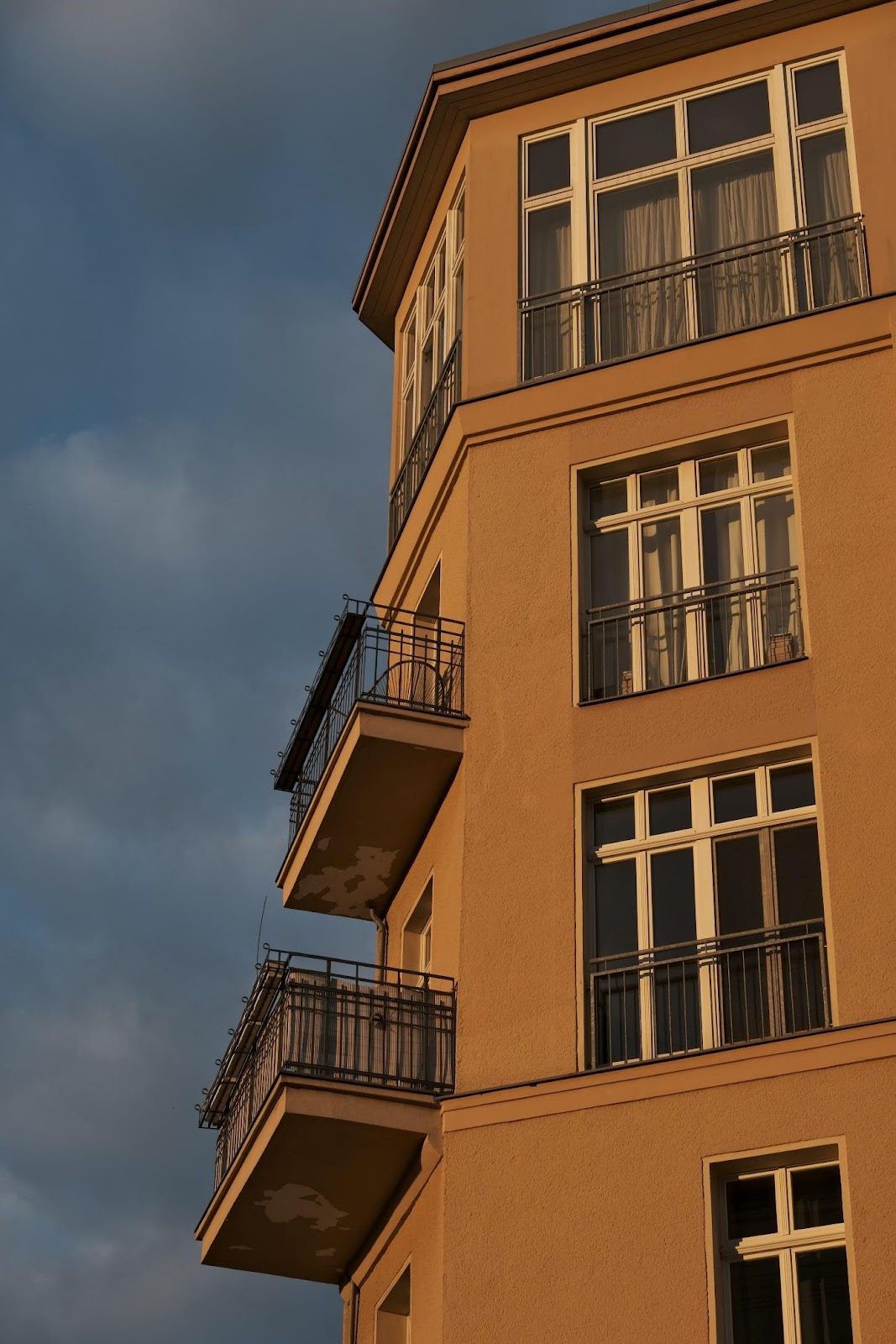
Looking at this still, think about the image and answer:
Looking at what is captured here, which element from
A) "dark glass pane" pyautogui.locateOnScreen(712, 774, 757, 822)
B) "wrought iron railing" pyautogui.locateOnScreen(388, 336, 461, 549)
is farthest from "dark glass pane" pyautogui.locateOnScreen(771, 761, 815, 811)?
"wrought iron railing" pyautogui.locateOnScreen(388, 336, 461, 549)

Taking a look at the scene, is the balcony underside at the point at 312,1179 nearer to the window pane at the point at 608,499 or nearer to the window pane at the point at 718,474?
the window pane at the point at 608,499

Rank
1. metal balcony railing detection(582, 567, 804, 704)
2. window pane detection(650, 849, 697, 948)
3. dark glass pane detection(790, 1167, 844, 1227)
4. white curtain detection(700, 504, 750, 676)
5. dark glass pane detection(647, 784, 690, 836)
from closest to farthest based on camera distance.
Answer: dark glass pane detection(790, 1167, 844, 1227), window pane detection(650, 849, 697, 948), dark glass pane detection(647, 784, 690, 836), metal balcony railing detection(582, 567, 804, 704), white curtain detection(700, 504, 750, 676)

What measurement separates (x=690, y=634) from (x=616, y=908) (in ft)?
9.53

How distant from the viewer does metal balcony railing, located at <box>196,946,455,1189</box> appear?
1875cm

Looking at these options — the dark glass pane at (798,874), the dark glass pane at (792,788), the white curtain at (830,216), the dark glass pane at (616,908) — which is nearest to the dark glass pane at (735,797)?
the dark glass pane at (792,788)

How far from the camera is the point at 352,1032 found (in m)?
19.2

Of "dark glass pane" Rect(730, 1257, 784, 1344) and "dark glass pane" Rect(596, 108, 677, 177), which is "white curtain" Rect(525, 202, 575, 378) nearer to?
"dark glass pane" Rect(596, 108, 677, 177)

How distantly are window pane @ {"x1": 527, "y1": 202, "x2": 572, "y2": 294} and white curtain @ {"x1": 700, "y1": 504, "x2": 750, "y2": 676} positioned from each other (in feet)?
11.5

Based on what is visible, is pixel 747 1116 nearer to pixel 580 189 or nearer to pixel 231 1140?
pixel 231 1140

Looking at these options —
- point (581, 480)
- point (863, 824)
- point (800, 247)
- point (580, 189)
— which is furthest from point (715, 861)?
point (580, 189)

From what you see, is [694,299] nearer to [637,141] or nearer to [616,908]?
[637,141]

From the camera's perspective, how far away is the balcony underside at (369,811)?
2027cm

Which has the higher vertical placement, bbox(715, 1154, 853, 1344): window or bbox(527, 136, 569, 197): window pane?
bbox(527, 136, 569, 197): window pane

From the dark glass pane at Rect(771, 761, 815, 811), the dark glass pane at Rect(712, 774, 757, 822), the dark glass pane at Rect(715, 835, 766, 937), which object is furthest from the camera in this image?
the dark glass pane at Rect(712, 774, 757, 822)
